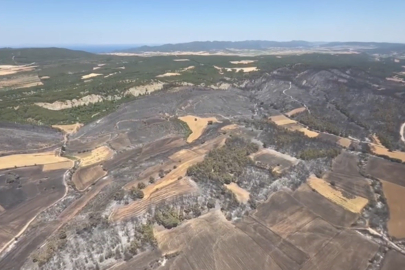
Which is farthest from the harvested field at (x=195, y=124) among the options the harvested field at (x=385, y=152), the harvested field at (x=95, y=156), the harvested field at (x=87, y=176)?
the harvested field at (x=385, y=152)

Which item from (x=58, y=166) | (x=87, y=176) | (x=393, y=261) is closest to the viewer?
(x=393, y=261)

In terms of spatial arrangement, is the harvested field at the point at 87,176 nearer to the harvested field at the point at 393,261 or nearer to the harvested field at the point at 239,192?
the harvested field at the point at 239,192

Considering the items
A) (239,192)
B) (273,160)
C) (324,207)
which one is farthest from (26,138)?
(324,207)

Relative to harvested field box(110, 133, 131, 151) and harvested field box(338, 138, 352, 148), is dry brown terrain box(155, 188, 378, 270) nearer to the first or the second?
harvested field box(338, 138, 352, 148)

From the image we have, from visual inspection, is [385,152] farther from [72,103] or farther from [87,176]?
[72,103]

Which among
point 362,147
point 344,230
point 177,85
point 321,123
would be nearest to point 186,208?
point 344,230

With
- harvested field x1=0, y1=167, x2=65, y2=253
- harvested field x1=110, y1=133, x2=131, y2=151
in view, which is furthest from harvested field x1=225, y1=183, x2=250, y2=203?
harvested field x1=110, y1=133, x2=131, y2=151
